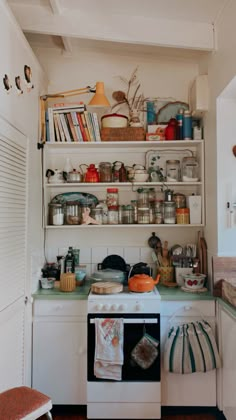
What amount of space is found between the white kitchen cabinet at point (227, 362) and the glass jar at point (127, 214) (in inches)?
39.3

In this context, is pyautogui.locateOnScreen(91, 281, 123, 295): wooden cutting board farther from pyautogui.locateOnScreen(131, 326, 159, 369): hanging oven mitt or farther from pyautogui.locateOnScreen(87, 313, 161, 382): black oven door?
pyautogui.locateOnScreen(131, 326, 159, 369): hanging oven mitt

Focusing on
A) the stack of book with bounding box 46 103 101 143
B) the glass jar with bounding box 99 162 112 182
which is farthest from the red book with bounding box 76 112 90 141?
the glass jar with bounding box 99 162 112 182

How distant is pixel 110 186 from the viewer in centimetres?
289

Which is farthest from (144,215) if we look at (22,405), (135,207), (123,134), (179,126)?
(22,405)

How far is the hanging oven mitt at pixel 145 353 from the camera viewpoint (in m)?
2.26

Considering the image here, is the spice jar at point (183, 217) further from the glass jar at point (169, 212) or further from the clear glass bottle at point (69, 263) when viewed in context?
the clear glass bottle at point (69, 263)

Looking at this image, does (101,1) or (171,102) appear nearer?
(101,1)

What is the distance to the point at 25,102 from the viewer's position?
2.28 m

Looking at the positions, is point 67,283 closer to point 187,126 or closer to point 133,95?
point 187,126

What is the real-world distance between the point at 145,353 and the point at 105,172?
1454 millimetres

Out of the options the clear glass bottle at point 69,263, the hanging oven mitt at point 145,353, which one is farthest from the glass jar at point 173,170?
the hanging oven mitt at point 145,353

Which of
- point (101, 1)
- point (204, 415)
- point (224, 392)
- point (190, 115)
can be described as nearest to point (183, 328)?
point (224, 392)

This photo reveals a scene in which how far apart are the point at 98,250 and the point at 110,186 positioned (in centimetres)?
58

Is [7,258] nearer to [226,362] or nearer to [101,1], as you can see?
[226,362]
